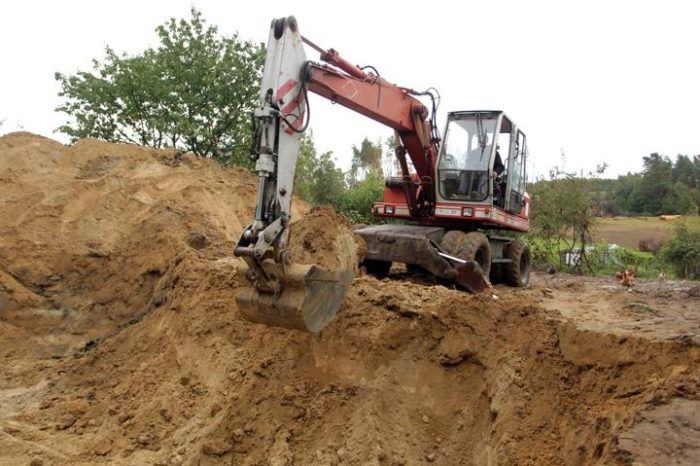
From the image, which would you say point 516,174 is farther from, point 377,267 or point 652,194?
point 652,194

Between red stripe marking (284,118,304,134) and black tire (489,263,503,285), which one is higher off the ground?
red stripe marking (284,118,304,134)

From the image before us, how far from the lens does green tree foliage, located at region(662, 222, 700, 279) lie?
633 inches

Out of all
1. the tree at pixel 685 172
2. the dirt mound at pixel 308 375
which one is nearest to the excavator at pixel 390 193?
the dirt mound at pixel 308 375

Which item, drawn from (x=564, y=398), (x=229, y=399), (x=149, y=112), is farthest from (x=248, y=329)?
(x=149, y=112)

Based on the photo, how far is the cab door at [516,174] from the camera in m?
8.95

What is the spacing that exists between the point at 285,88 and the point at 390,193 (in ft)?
15.2

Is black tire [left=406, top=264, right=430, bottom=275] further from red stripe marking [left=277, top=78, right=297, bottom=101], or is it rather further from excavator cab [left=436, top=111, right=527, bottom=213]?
red stripe marking [left=277, top=78, right=297, bottom=101]

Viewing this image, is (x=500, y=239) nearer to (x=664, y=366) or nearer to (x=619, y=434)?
(x=664, y=366)

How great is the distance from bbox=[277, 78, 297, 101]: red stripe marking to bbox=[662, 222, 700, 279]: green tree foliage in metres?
15.3

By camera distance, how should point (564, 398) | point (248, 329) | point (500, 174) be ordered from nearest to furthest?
point (564, 398), point (248, 329), point (500, 174)

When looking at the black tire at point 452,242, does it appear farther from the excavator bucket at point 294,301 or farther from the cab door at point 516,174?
the excavator bucket at point 294,301

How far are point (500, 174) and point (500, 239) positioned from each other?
1276 mm

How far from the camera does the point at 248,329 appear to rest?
5340mm

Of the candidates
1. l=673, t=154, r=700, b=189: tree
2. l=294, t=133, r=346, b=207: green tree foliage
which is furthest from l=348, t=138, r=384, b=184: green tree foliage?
l=673, t=154, r=700, b=189: tree
